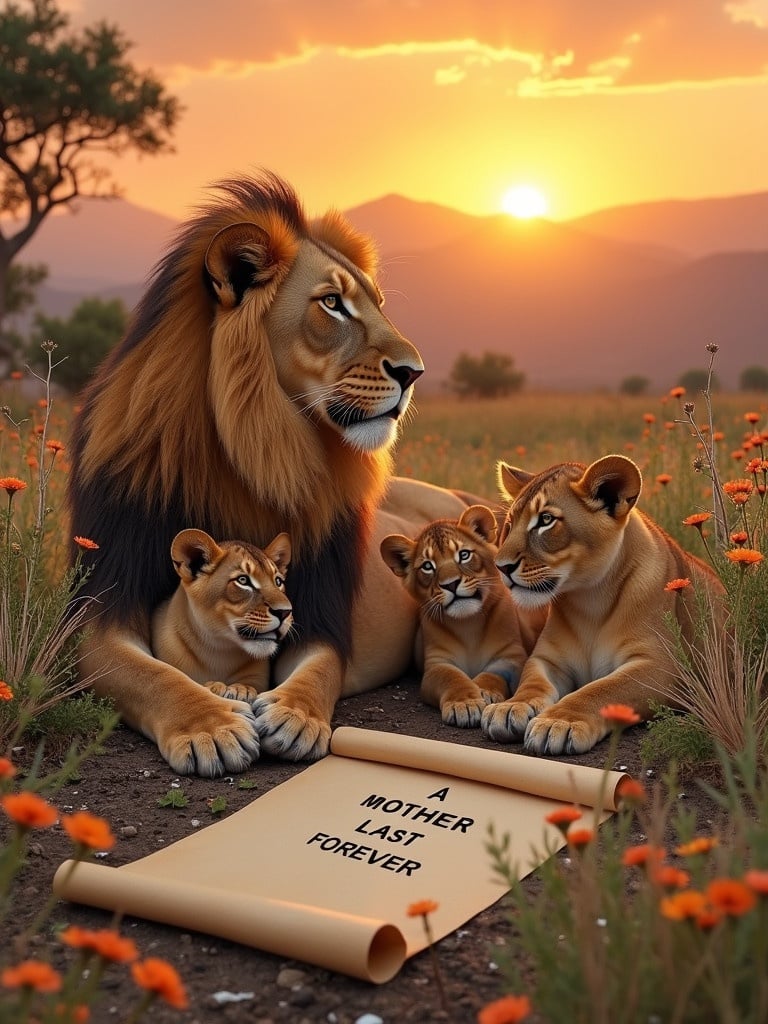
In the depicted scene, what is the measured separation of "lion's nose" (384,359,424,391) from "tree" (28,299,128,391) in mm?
17315

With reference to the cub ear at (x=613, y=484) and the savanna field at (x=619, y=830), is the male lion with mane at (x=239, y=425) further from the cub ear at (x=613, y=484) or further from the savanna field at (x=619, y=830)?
the cub ear at (x=613, y=484)

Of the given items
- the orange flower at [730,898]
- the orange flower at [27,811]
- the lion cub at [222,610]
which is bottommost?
the lion cub at [222,610]

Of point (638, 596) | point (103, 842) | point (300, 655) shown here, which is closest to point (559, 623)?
point (638, 596)

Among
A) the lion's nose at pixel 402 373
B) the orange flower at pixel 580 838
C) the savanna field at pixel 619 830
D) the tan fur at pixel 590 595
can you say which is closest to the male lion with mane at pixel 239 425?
the lion's nose at pixel 402 373

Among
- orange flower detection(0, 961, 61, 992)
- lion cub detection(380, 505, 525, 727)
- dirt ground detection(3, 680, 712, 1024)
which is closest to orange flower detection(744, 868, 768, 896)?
dirt ground detection(3, 680, 712, 1024)

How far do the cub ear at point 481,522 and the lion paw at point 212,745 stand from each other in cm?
132

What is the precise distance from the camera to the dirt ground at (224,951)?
2652 mm

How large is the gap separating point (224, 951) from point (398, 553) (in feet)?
7.32

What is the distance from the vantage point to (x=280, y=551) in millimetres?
4508

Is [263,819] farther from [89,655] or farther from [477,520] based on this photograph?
[477,520]

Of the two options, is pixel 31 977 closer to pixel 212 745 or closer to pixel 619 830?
pixel 619 830

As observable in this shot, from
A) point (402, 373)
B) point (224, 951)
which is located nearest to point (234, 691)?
point (402, 373)

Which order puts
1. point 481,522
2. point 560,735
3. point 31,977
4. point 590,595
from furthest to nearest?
point 481,522 → point 590,595 → point 560,735 → point 31,977

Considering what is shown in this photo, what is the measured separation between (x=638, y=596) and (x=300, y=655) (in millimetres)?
1237
